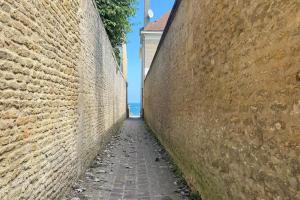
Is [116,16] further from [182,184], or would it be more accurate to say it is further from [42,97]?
[42,97]

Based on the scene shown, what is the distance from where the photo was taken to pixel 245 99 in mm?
2861

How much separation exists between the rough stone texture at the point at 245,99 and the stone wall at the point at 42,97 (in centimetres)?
209

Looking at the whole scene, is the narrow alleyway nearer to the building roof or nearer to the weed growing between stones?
the weed growing between stones

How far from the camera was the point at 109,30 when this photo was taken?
15.8m

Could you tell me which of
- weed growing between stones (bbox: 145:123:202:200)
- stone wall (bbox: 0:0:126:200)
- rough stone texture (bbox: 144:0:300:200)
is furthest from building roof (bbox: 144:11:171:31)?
rough stone texture (bbox: 144:0:300:200)

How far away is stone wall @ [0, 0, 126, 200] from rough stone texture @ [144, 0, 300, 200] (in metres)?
2.09

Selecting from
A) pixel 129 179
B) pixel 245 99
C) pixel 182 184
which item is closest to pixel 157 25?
pixel 129 179

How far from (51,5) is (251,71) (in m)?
2.75

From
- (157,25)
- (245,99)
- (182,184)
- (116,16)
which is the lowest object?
(182,184)

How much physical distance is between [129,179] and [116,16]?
11.0 metres

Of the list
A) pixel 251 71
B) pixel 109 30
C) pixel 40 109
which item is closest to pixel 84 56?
pixel 40 109

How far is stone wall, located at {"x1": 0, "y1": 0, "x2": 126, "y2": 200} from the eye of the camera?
2746 millimetres

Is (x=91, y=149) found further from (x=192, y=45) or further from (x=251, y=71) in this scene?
(x=251, y=71)

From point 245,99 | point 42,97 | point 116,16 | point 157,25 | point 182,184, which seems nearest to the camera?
point 245,99
